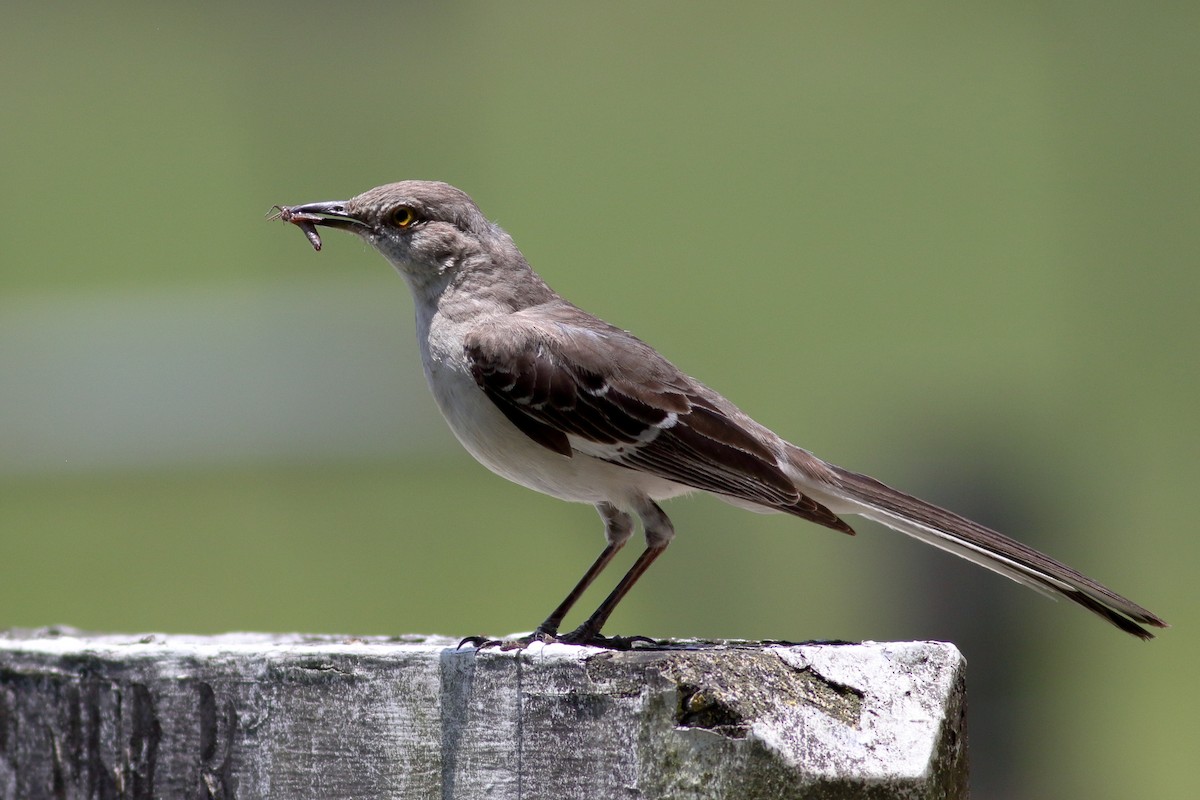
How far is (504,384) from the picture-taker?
3814 millimetres

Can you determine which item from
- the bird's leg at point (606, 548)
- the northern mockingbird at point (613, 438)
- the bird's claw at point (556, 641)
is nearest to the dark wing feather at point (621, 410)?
the northern mockingbird at point (613, 438)

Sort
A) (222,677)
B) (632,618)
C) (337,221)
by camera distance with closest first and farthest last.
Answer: (222,677)
(337,221)
(632,618)

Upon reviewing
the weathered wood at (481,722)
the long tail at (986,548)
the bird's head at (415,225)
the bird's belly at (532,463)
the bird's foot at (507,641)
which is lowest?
the weathered wood at (481,722)

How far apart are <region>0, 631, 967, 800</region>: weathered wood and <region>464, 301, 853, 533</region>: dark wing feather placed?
0.86m

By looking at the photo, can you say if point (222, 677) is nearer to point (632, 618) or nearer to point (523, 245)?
point (632, 618)

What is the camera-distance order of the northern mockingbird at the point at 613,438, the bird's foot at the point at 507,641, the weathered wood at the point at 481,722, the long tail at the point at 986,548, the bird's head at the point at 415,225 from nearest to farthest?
1. the weathered wood at the point at 481,722
2. the bird's foot at the point at 507,641
3. the long tail at the point at 986,548
4. the northern mockingbird at the point at 613,438
5. the bird's head at the point at 415,225

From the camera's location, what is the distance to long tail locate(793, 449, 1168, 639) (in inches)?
132

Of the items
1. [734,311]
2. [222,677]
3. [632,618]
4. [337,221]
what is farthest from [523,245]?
[222,677]

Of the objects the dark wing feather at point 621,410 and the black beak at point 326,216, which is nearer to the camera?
the dark wing feather at point 621,410

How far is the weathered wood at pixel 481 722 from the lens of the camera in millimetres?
2477

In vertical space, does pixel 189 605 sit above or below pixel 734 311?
below

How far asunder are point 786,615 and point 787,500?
7.68m

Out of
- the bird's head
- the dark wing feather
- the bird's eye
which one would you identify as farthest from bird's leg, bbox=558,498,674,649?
the bird's eye

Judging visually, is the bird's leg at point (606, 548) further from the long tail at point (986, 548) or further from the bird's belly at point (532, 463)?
the long tail at point (986, 548)
